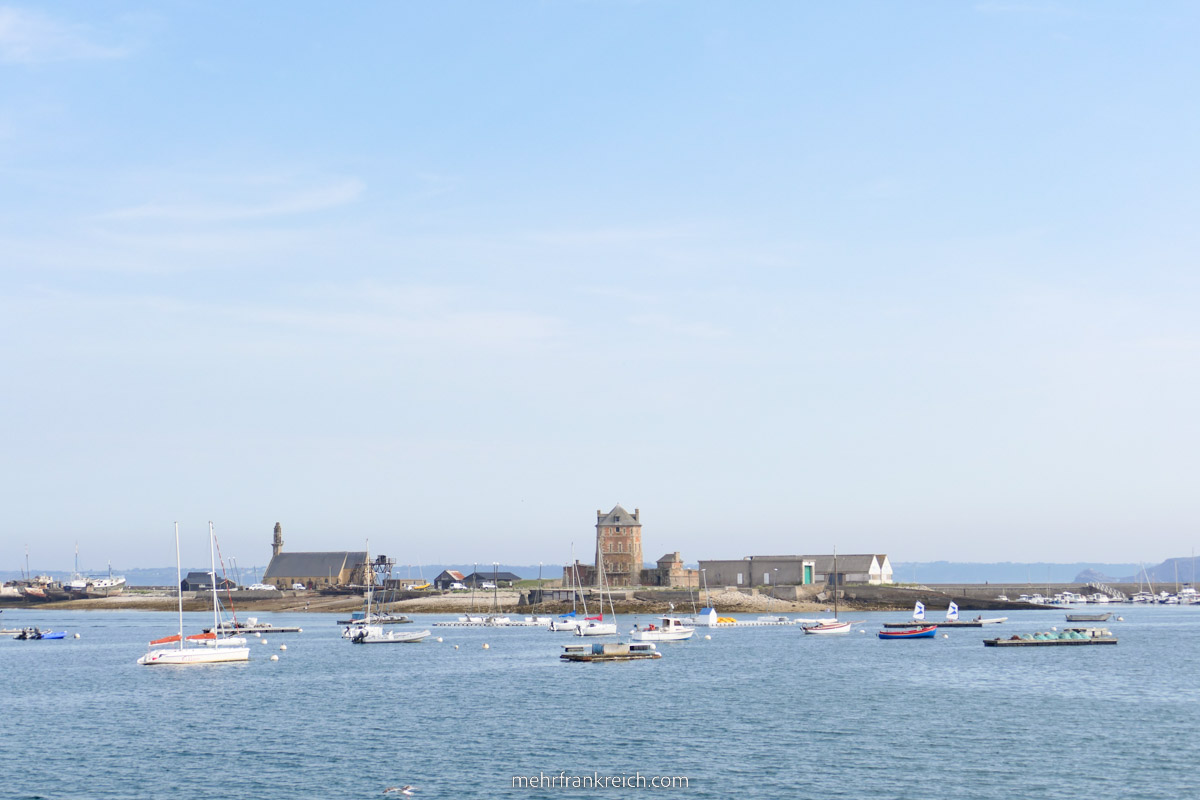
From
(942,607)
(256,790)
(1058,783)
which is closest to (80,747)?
(256,790)

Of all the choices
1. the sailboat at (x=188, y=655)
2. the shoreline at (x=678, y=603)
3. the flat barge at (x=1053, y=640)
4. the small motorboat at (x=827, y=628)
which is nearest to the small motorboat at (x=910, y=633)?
the small motorboat at (x=827, y=628)

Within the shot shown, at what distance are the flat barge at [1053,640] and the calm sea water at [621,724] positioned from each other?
5.25m

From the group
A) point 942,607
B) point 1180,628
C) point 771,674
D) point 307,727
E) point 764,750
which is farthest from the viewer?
point 942,607

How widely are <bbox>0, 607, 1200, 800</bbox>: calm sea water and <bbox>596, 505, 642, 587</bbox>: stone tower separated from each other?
75.6 metres

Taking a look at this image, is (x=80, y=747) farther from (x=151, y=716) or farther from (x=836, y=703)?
(x=836, y=703)

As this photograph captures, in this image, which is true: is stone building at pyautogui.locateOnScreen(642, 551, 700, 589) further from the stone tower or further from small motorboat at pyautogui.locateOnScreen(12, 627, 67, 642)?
small motorboat at pyautogui.locateOnScreen(12, 627, 67, 642)

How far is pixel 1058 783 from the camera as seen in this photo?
137ft

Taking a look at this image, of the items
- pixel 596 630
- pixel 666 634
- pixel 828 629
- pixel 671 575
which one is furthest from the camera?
pixel 671 575

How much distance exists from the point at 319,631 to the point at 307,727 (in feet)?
276

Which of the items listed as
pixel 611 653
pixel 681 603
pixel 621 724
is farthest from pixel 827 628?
pixel 621 724

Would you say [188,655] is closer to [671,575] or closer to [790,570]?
[671,575]

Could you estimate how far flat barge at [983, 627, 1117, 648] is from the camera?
102 m

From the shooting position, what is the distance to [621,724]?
182 ft

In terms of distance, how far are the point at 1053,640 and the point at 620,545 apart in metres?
78.5
